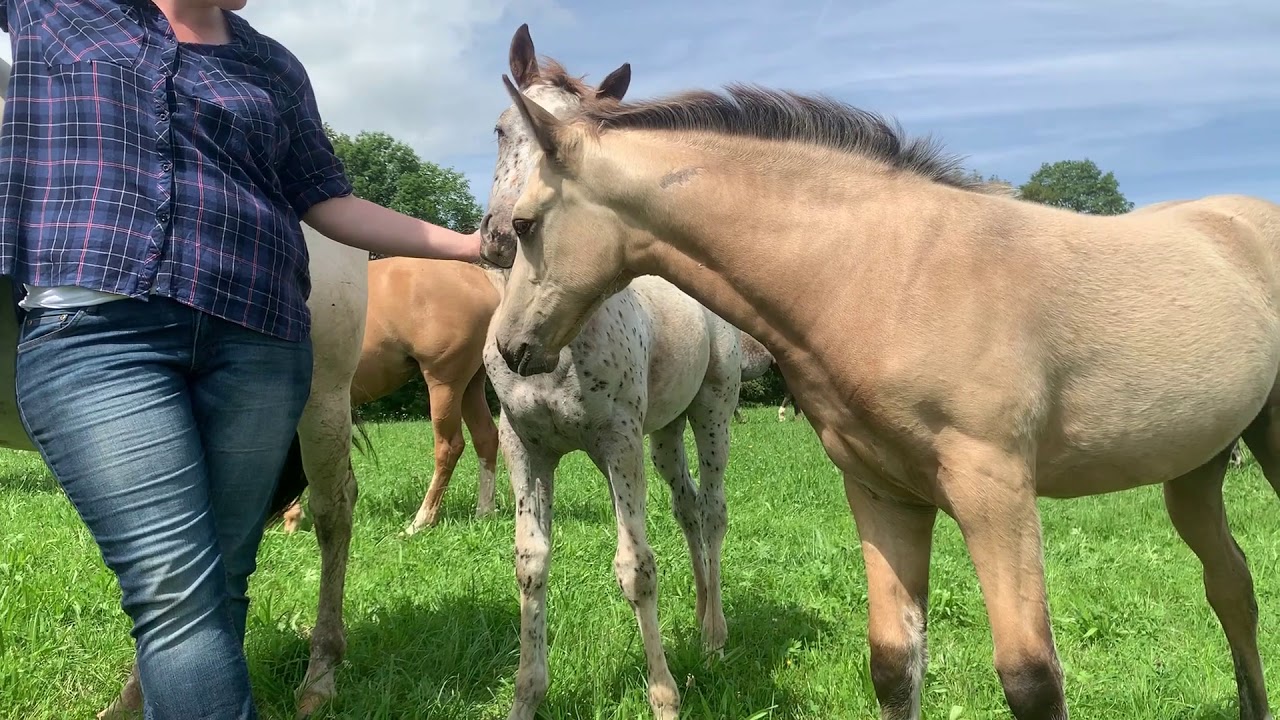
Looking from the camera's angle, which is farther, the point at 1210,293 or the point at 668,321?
the point at 668,321

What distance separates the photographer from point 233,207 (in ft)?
6.50

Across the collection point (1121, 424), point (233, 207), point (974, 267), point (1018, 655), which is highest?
point (974, 267)

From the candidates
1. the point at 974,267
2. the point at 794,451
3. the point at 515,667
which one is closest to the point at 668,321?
the point at 515,667

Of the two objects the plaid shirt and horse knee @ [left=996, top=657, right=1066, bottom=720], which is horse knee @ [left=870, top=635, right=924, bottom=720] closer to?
horse knee @ [left=996, top=657, right=1066, bottom=720]

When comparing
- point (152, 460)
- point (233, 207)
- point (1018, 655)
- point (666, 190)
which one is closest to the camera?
point (152, 460)

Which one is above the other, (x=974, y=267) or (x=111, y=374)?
(x=974, y=267)

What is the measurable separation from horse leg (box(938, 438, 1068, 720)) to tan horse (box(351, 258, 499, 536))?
19.6ft

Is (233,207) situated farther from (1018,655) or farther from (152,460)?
(1018,655)

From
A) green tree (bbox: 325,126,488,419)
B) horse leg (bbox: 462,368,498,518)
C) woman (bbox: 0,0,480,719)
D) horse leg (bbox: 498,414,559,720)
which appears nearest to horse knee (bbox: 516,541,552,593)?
horse leg (bbox: 498,414,559,720)

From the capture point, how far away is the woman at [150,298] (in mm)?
1771

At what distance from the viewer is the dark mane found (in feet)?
8.55

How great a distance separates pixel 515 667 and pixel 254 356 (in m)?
2.25

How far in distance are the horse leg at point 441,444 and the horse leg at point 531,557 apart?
3.21 meters

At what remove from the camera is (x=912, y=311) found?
2307mm
